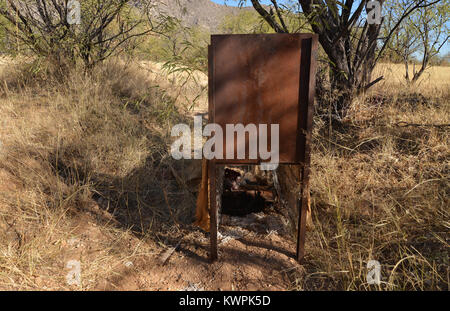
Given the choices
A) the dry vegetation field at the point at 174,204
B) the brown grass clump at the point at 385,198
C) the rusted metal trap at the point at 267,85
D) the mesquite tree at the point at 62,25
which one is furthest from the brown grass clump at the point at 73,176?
the brown grass clump at the point at 385,198

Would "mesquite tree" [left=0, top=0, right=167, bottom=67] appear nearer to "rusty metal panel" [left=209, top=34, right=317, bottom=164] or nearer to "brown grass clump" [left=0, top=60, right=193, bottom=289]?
"brown grass clump" [left=0, top=60, right=193, bottom=289]

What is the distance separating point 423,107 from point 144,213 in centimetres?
380

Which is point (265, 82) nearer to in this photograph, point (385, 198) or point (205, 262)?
point (205, 262)

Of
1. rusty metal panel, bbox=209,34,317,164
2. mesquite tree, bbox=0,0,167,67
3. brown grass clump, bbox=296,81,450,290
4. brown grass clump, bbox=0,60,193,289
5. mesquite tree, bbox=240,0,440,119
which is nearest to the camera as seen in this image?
rusty metal panel, bbox=209,34,317,164

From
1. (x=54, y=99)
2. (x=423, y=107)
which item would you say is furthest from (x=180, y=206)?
(x=423, y=107)

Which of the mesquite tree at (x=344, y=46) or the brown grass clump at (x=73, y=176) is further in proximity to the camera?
the mesquite tree at (x=344, y=46)

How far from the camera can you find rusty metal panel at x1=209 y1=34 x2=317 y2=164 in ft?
5.96

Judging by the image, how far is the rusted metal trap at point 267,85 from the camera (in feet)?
5.96

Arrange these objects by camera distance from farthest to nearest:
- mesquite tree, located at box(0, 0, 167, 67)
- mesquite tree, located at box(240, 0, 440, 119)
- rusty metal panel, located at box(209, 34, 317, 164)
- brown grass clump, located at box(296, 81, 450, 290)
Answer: mesquite tree, located at box(0, 0, 167, 67) < mesquite tree, located at box(240, 0, 440, 119) < brown grass clump, located at box(296, 81, 450, 290) < rusty metal panel, located at box(209, 34, 317, 164)

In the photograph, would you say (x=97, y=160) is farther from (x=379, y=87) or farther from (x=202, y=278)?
(x=379, y=87)

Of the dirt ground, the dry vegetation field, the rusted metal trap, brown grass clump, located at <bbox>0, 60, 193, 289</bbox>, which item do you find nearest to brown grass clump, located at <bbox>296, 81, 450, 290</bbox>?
the dry vegetation field

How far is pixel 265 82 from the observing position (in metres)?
1.88

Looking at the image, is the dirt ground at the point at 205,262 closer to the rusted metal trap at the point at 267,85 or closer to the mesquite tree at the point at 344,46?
the rusted metal trap at the point at 267,85

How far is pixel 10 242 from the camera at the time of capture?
6.73 ft
